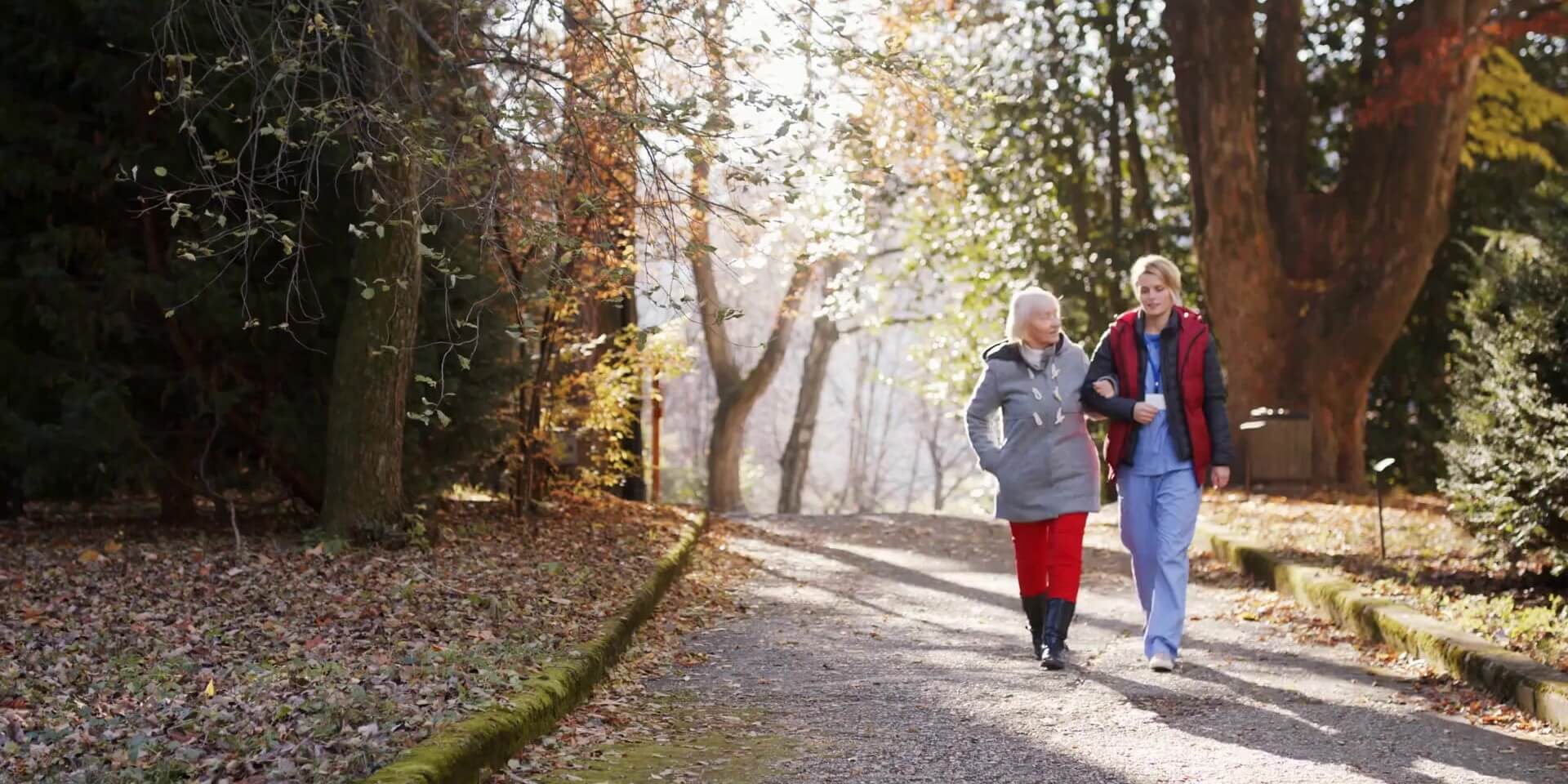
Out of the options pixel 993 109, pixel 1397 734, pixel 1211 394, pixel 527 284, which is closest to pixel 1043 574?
pixel 1211 394

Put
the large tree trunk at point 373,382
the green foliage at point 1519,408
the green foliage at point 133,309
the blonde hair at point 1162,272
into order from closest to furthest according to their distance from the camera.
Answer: the blonde hair at point 1162,272
the green foliage at point 1519,408
the large tree trunk at point 373,382
the green foliage at point 133,309

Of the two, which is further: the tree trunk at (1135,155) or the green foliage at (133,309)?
the tree trunk at (1135,155)

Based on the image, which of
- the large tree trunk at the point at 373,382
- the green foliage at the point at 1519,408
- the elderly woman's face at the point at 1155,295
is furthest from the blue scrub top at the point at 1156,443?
the large tree trunk at the point at 373,382

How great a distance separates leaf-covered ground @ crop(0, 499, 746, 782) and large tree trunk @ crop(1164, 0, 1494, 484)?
7915 mm

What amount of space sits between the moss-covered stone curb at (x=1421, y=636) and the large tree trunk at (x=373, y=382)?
5817 mm

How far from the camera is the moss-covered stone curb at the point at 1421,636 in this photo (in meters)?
6.41

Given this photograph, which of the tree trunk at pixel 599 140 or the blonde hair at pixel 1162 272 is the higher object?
the tree trunk at pixel 599 140

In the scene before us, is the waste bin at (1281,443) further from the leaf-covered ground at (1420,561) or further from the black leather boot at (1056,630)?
the black leather boot at (1056,630)

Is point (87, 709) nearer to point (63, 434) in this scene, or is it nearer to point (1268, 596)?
point (63, 434)

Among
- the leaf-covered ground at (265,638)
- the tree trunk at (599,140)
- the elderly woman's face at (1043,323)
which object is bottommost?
the leaf-covered ground at (265,638)

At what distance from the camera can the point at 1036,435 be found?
772cm

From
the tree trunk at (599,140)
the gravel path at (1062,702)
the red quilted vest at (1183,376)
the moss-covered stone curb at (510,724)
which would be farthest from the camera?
the red quilted vest at (1183,376)

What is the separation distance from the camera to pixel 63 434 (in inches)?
409

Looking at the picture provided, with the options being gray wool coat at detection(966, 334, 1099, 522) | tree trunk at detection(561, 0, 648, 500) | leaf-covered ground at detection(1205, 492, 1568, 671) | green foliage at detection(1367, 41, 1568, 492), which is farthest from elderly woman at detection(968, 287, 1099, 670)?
green foliage at detection(1367, 41, 1568, 492)
